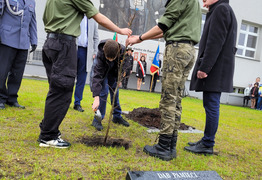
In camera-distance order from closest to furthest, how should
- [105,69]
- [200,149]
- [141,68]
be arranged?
[200,149] → [105,69] → [141,68]

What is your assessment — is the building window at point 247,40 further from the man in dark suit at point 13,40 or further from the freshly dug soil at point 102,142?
the freshly dug soil at point 102,142

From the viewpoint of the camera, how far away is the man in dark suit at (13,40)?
13.4 feet

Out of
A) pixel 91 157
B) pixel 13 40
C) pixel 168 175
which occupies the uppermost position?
pixel 13 40

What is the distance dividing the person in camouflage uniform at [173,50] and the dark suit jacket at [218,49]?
1.08 ft

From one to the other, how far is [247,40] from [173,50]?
1737 cm

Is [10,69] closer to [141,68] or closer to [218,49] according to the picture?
[218,49]

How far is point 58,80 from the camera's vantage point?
8.25 ft

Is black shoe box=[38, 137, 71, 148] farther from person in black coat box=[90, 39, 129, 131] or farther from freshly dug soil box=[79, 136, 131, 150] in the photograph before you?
person in black coat box=[90, 39, 129, 131]

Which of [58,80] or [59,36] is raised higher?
[59,36]

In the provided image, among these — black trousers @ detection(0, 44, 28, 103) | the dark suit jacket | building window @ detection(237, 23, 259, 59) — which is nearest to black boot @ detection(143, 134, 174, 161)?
the dark suit jacket

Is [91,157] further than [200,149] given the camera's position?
No

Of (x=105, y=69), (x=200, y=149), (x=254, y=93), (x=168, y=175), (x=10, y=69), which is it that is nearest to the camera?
(x=168, y=175)

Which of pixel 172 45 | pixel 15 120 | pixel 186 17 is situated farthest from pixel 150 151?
pixel 15 120

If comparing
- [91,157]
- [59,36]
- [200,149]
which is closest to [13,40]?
[59,36]
